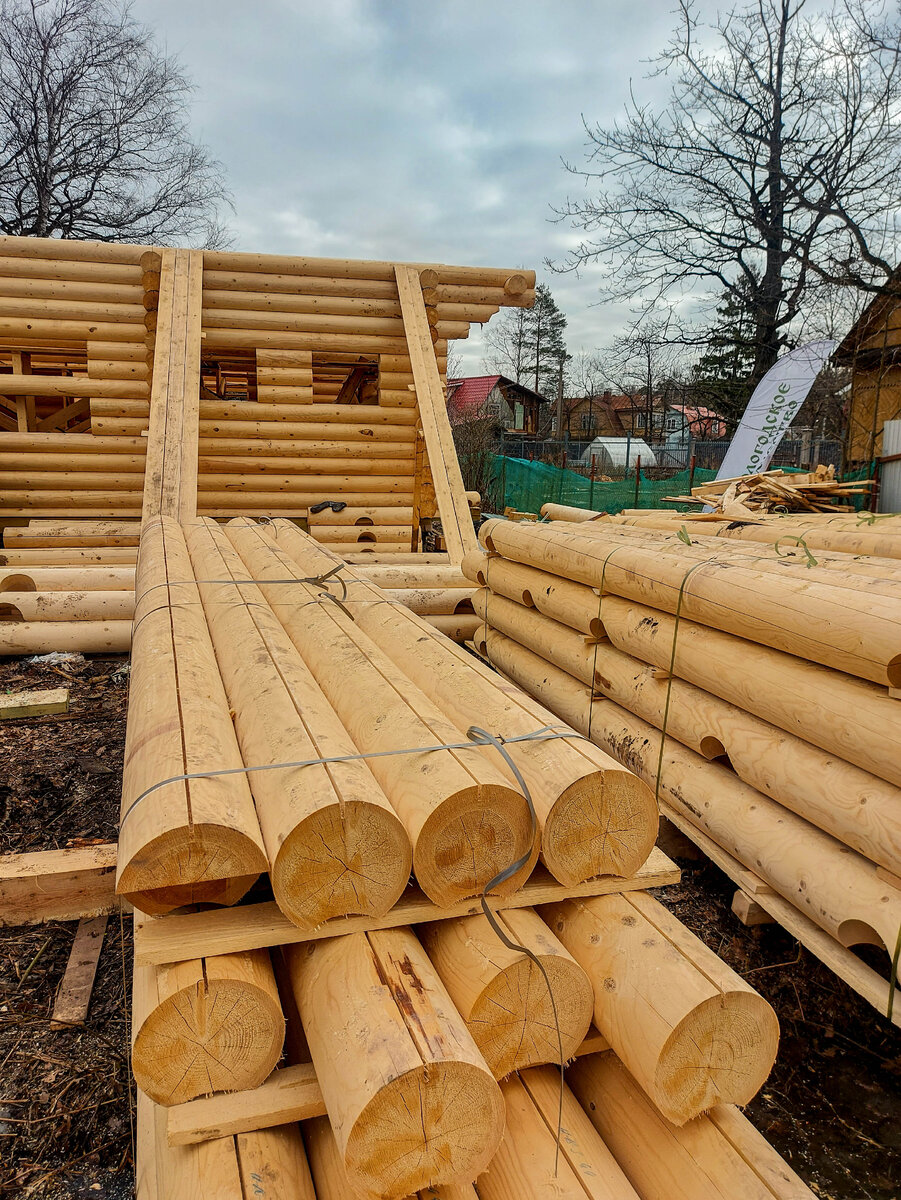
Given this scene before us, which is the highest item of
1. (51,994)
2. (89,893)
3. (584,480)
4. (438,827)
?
(584,480)

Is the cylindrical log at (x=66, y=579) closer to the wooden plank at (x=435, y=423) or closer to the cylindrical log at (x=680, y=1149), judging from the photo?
the wooden plank at (x=435, y=423)

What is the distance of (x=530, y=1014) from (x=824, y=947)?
162 centimetres

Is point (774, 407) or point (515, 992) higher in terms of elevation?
point (774, 407)

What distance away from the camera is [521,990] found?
1977 mm

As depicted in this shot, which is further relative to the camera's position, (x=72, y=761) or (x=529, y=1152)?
(x=72, y=761)

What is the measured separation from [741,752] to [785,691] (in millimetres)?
415

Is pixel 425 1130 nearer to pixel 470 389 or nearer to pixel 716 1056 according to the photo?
pixel 716 1056

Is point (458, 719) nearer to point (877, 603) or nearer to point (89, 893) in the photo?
point (877, 603)

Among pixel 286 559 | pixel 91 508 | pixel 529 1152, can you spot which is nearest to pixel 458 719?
pixel 529 1152

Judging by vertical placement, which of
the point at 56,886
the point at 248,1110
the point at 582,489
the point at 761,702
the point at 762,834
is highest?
the point at 582,489

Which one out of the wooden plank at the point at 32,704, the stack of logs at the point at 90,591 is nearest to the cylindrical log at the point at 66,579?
the stack of logs at the point at 90,591

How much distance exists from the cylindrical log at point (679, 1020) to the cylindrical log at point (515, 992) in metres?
0.11

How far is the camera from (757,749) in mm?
3568

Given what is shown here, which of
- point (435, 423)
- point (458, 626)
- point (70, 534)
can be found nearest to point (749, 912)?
point (458, 626)
